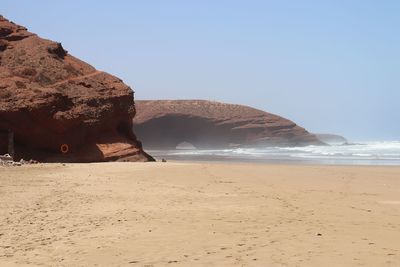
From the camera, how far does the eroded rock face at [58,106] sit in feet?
73.6

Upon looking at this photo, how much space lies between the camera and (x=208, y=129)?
73.6m

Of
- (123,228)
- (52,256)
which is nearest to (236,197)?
A: (123,228)

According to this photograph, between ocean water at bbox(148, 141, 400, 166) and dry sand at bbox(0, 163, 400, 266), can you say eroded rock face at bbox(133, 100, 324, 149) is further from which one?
dry sand at bbox(0, 163, 400, 266)

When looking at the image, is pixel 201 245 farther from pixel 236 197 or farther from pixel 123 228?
pixel 236 197

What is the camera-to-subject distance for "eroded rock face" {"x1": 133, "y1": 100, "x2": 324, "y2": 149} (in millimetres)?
73250

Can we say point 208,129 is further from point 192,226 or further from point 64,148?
point 192,226

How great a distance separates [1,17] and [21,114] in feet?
30.6

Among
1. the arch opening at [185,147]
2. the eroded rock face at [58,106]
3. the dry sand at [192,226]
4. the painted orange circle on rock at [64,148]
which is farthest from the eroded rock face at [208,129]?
the dry sand at [192,226]

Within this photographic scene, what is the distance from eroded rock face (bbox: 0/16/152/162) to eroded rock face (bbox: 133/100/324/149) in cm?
4631

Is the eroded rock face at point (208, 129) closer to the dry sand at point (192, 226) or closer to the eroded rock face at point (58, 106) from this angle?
the eroded rock face at point (58, 106)

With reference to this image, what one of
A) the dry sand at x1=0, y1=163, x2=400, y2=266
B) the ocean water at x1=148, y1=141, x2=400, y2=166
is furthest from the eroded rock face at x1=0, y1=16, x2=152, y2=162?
the dry sand at x1=0, y1=163, x2=400, y2=266

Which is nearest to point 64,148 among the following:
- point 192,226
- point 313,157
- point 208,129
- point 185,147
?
point 192,226

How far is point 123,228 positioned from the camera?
6.04 m

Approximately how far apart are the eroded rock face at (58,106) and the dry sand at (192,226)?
11.9 m
